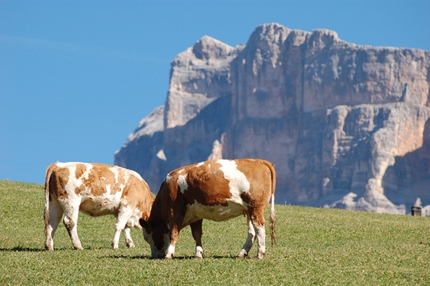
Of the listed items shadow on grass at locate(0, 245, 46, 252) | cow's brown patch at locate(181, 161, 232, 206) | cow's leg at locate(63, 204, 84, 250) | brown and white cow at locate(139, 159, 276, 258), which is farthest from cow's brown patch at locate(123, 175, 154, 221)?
cow's brown patch at locate(181, 161, 232, 206)

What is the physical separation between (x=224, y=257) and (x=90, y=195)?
445cm

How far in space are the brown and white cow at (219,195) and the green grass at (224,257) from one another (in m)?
0.79

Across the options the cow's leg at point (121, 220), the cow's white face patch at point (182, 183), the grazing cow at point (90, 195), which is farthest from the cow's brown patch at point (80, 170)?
the cow's white face patch at point (182, 183)

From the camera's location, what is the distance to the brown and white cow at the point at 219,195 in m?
20.6

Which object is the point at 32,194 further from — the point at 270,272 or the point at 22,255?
the point at 270,272

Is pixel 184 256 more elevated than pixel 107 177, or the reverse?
pixel 107 177

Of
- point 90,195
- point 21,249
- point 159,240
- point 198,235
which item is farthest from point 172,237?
point 21,249

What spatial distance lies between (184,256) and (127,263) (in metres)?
1.87

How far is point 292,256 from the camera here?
22.0m

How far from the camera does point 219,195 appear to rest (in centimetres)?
2061

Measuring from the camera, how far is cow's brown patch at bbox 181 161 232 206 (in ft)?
67.6

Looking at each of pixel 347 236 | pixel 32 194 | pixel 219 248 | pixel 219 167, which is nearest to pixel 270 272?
pixel 219 167

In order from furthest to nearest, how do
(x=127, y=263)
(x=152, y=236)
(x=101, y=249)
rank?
(x=101, y=249)
(x=152, y=236)
(x=127, y=263)

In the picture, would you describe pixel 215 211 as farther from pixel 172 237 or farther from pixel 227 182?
pixel 172 237
